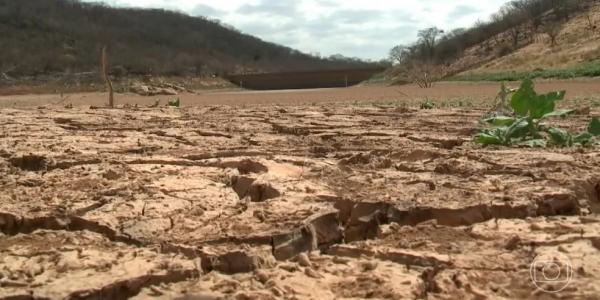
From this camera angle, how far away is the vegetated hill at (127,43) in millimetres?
51188

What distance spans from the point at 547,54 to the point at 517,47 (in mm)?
7004

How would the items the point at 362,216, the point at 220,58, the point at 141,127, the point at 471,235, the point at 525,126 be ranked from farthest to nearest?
1. the point at 220,58
2. the point at 141,127
3. the point at 525,126
4. the point at 362,216
5. the point at 471,235

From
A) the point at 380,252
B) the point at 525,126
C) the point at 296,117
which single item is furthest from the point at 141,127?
the point at 380,252

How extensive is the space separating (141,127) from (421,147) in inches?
128

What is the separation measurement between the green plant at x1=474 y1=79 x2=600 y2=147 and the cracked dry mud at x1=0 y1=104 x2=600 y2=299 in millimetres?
223

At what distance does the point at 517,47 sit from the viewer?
44406 millimetres

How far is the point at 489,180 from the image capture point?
11.0ft

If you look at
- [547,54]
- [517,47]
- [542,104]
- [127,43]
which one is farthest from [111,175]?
[127,43]

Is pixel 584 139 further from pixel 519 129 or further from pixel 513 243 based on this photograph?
pixel 513 243

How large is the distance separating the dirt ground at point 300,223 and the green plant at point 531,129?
0.22 meters

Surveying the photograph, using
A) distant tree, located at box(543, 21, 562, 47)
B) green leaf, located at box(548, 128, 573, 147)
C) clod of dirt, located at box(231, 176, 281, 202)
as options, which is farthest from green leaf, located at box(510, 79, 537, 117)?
distant tree, located at box(543, 21, 562, 47)

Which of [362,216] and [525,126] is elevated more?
[525,126]

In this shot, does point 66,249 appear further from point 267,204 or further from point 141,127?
point 141,127

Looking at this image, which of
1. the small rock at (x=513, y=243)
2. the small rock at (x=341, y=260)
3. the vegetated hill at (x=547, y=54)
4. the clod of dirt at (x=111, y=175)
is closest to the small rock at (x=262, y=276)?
the small rock at (x=341, y=260)
